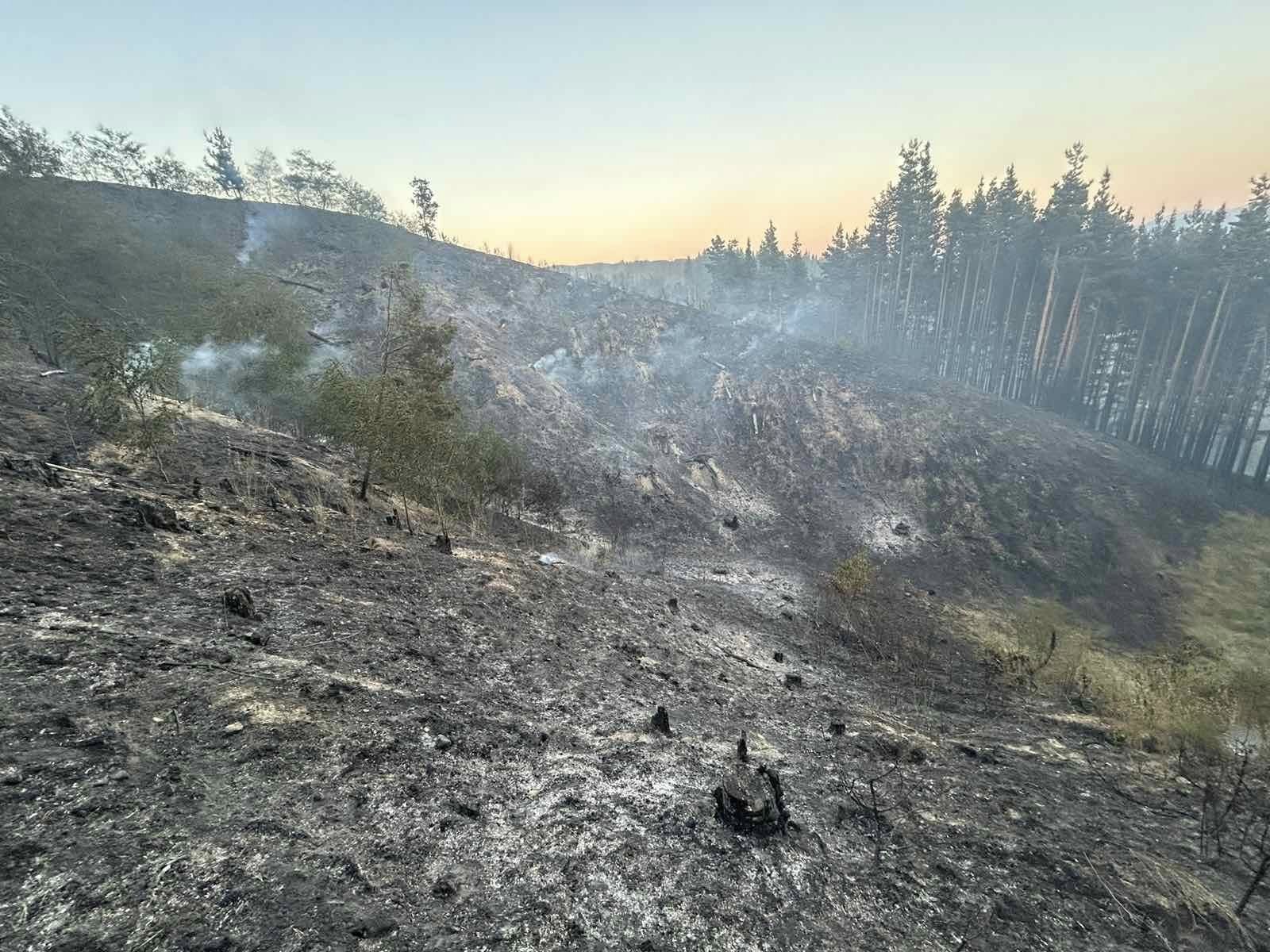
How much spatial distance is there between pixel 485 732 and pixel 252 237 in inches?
2263

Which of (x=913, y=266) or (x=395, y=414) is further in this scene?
(x=913, y=266)

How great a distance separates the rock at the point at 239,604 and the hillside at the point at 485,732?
395 millimetres

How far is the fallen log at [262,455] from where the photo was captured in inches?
611

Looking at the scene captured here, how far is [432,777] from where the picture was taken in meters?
6.62

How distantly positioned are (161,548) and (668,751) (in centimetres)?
1051

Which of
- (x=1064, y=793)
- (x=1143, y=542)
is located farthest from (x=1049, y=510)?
(x=1064, y=793)

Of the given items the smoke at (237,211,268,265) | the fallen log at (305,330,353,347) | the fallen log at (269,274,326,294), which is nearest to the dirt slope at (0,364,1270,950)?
the fallen log at (305,330,353,347)

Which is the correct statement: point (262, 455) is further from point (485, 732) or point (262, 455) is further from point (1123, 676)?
point (1123, 676)

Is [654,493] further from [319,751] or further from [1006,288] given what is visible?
[1006,288]

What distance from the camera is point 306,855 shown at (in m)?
4.95

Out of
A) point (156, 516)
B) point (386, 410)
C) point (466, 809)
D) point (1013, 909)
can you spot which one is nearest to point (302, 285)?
point (386, 410)

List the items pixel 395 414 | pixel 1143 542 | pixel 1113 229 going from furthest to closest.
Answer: pixel 1113 229 < pixel 1143 542 < pixel 395 414

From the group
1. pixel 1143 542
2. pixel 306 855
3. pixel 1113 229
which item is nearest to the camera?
pixel 306 855

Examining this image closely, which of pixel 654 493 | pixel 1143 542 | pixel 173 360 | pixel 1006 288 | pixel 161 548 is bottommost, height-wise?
pixel 1143 542
